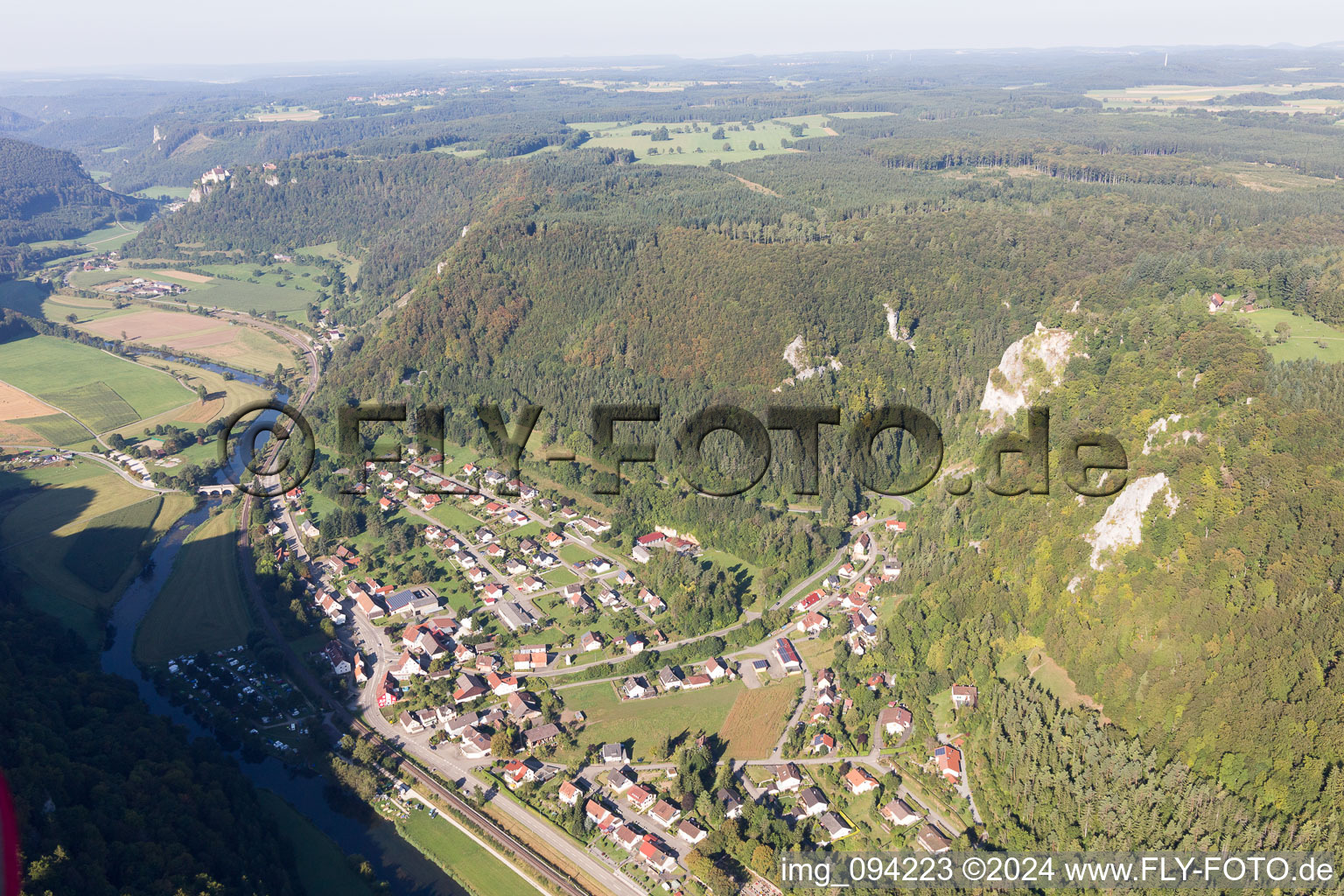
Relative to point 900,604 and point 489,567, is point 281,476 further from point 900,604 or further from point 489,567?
point 900,604

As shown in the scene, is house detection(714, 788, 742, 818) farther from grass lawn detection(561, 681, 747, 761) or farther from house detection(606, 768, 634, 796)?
grass lawn detection(561, 681, 747, 761)

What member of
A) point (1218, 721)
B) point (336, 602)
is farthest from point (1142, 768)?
point (336, 602)

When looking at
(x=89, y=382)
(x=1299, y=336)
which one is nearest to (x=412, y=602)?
(x=1299, y=336)

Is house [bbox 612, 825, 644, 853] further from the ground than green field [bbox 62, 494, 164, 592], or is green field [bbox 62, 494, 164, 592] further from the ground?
green field [bbox 62, 494, 164, 592]

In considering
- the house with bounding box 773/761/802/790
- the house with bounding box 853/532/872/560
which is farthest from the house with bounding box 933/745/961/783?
the house with bounding box 853/532/872/560

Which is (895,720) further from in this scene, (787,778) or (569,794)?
(569,794)

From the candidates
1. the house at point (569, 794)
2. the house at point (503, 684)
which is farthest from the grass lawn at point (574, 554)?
the house at point (569, 794)
